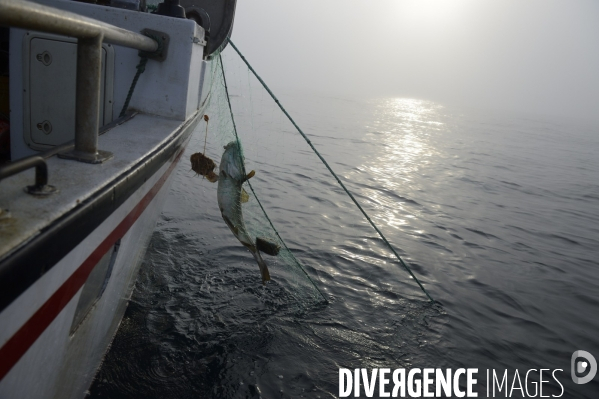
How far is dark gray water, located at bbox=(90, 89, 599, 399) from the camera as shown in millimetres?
3652

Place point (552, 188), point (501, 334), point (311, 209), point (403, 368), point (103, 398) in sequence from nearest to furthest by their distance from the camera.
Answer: point (103, 398), point (403, 368), point (501, 334), point (311, 209), point (552, 188)

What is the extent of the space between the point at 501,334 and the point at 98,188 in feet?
15.4

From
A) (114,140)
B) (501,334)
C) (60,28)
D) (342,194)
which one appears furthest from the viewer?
(342,194)

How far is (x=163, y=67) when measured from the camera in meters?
3.21

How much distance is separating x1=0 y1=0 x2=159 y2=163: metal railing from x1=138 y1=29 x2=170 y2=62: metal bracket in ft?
3.32

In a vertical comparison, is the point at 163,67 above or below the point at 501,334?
above

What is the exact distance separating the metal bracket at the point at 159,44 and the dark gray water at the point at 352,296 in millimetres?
2336

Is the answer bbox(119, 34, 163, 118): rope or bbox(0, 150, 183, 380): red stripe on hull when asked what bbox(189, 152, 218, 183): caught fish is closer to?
bbox(119, 34, 163, 118): rope

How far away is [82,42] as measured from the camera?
5.16ft

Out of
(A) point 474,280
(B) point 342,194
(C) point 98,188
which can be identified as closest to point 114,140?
(C) point 98,188

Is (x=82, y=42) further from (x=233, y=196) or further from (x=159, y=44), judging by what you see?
(x=233, y=196)

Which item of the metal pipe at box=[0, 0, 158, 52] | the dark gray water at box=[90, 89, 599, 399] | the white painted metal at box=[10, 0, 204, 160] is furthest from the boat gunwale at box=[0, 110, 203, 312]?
the dark gray water at box=[90, 89, 599, 399]

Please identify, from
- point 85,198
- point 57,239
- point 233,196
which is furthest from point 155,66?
point 57,239

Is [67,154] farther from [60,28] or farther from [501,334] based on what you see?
[501,334]
